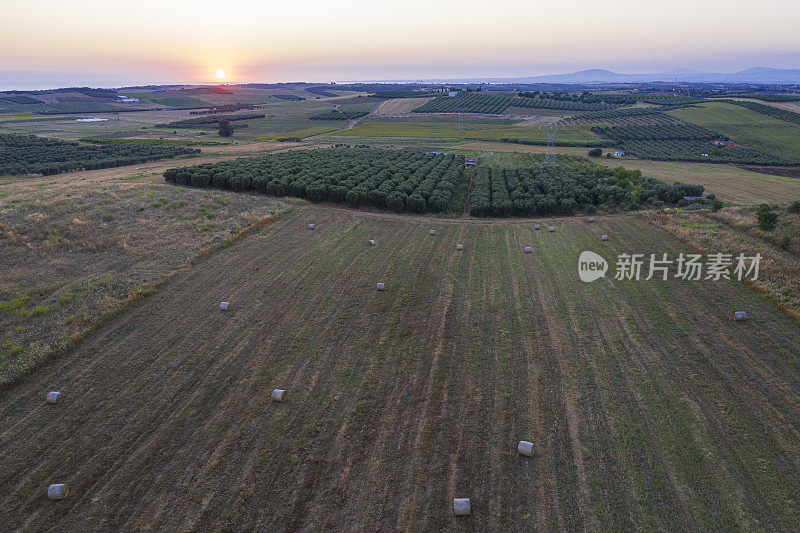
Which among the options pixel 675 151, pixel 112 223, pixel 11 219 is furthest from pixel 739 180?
pixel 11 219

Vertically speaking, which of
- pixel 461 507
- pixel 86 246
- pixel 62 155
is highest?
pixel 62 155

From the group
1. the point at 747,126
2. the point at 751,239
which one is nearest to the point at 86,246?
the point at 751,239

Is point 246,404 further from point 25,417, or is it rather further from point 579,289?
point 579,289

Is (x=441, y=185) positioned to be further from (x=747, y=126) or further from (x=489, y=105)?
(x=489, y=105)

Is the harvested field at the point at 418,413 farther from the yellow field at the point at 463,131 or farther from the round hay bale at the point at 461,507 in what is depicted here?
the yellow field at the point at 463,131

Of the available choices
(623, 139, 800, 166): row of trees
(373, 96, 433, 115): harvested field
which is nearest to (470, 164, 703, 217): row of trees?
(623, 139, 800, 166): row of trees

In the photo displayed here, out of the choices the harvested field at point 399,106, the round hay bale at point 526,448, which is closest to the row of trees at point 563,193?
the round hay bale at point 526,448
